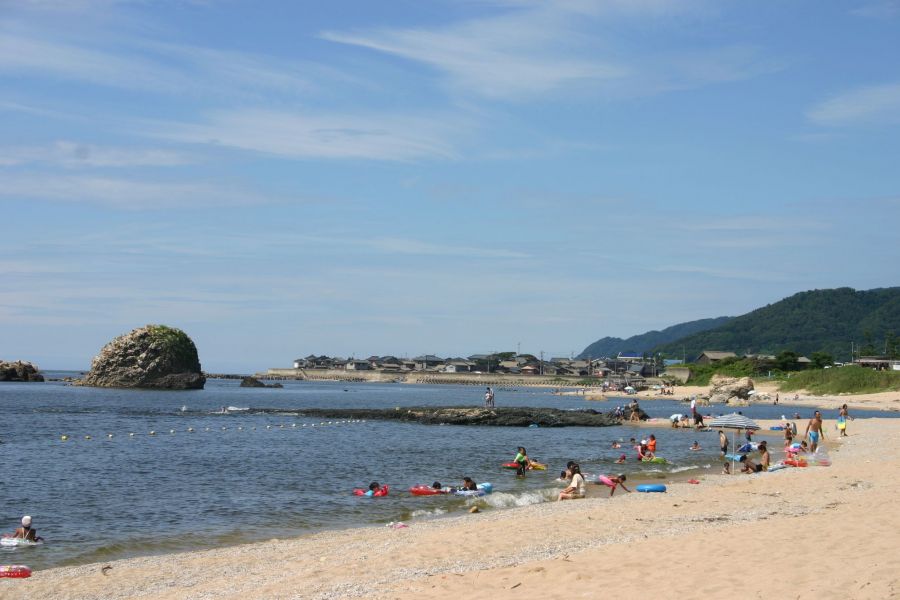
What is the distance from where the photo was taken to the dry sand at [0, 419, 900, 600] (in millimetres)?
12070

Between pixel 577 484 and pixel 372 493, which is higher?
pixel 577 484

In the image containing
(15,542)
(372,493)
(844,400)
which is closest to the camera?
(15,542)

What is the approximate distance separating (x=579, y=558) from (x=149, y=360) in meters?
121

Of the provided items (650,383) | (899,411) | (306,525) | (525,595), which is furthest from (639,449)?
A: (650,383)

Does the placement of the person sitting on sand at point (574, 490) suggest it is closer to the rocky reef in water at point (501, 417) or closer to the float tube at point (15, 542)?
the float tube at point (15, 542)

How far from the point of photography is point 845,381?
102938 mm

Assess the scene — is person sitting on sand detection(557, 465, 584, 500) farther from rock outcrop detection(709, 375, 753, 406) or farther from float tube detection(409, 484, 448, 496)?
rock outcrop detection(709, 375, 753, 406)

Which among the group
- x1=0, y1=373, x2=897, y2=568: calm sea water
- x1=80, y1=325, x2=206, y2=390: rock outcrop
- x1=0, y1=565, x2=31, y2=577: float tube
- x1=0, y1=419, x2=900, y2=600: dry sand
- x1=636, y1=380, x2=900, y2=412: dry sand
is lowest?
x1=636, y1=380, x2=900, y2=412: dry sand

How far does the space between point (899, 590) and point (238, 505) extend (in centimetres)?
1978

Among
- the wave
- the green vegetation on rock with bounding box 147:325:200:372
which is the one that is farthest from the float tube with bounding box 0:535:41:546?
the green vegetation on rock with bounding box 147:325:200:372

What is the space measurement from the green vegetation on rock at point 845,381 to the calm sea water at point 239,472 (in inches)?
2014

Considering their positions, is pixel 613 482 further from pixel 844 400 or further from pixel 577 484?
pixel 844 400

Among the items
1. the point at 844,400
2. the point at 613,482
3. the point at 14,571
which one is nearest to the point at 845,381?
the point at 844,400

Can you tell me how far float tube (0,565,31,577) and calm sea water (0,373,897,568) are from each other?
136 centimetres
